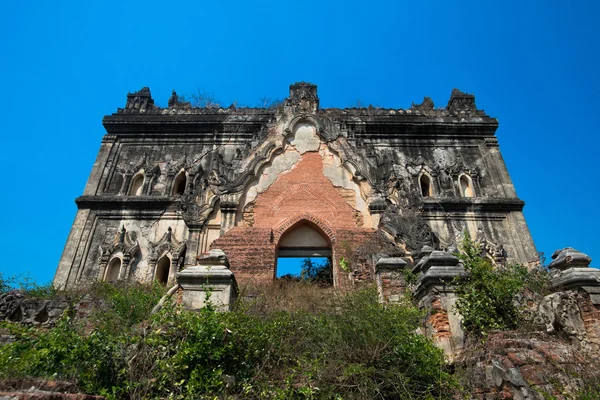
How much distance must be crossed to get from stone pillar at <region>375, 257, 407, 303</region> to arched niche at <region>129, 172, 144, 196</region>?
38.7 feet

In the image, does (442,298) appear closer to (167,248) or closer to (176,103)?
(167,248)

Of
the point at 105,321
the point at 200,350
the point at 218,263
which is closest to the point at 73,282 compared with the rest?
the point at 105,321

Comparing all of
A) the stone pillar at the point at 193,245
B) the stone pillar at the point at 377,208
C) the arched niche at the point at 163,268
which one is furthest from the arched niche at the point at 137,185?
the stone pillar at the point at 377,208

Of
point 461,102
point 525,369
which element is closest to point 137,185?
point 461,102

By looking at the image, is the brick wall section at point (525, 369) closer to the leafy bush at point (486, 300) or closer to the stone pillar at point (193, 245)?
the leafy bush at point (486, 300)

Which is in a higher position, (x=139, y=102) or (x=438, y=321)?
(x=139, y=102)

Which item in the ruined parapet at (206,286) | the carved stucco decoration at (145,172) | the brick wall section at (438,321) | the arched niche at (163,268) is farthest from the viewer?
the carved stucco decoration at (145,172)

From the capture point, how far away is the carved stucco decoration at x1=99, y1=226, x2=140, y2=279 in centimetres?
1423

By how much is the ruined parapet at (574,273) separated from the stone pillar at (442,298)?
58.3 inches

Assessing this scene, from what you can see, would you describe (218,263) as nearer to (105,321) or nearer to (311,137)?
(105,321)

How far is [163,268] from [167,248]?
28.8 inches

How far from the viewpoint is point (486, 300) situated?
5.70 metres

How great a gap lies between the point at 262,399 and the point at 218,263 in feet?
8.53

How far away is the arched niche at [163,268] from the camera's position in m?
14.3
